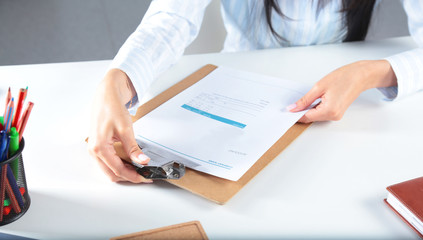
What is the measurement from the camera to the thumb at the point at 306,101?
0.84 meters

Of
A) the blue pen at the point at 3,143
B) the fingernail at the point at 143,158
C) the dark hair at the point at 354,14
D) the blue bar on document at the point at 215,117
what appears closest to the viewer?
the blue pen at the point at 3,143

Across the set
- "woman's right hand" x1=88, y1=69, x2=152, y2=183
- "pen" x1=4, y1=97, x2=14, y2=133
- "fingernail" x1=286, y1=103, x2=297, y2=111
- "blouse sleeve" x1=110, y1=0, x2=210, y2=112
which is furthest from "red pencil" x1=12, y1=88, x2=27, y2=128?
"fingernail" x1=286, y1=103, x2=297, y2=111

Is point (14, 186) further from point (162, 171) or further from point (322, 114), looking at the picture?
point (322, 114)

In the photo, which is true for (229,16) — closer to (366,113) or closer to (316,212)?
(366,113)

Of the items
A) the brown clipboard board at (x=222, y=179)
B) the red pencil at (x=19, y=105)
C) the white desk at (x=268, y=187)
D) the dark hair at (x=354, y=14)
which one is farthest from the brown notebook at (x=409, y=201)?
the dark hair at (x=354, y=14)

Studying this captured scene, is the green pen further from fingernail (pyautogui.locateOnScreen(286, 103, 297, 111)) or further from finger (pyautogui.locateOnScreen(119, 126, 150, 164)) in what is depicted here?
fingernail (pyautogui.locateOnScreen(286, 103, 297, 111))

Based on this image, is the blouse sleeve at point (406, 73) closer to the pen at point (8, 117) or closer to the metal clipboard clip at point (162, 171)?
the metal clipboard clip at point (162, 171)

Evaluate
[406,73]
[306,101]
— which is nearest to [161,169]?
[306,101]

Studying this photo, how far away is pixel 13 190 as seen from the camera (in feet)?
2.01

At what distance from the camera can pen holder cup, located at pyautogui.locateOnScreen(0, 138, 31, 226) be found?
58cm

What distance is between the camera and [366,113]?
871 millimetres

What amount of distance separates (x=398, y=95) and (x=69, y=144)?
0.68 m

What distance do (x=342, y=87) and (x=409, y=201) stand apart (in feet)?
1.05

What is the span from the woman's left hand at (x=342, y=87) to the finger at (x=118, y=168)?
0.34m
